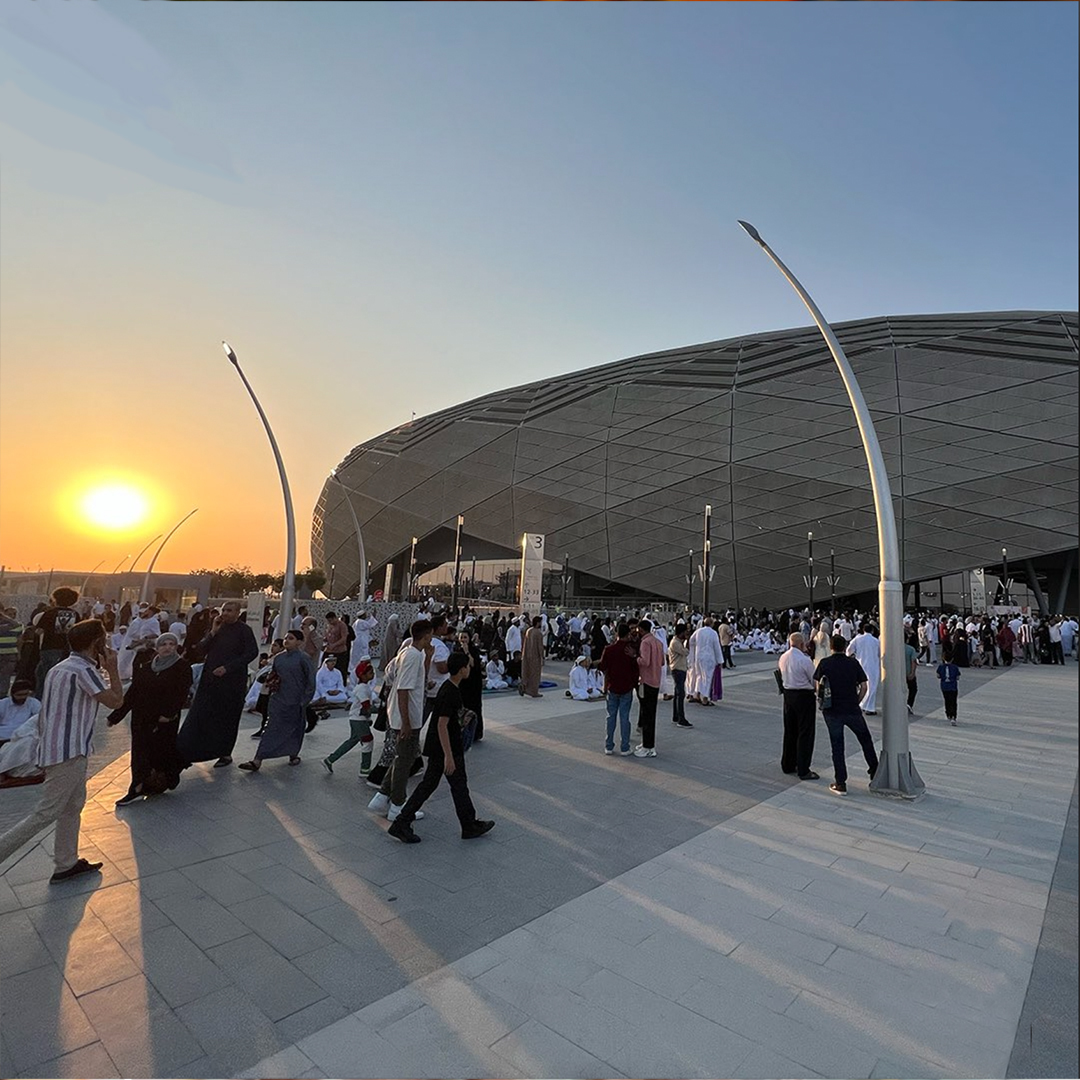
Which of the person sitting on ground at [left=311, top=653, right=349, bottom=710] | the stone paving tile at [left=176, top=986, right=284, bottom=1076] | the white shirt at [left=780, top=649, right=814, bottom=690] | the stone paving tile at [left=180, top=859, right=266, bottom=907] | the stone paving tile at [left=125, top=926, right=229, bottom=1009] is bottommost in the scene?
the stone paving tile at [left=180, top=859, right=266, bottom=907]

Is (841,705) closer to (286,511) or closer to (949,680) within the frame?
(949,680)

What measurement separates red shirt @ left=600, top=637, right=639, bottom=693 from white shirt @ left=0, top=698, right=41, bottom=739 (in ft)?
22.0

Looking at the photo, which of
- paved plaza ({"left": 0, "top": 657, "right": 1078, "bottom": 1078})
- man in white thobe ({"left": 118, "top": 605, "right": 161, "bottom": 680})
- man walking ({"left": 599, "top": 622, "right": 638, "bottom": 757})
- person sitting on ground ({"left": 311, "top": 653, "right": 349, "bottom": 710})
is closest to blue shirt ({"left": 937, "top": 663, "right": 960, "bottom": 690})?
paved plaza ({"left": 0, "top": 657, "right": 1078, "bottom": 1078})

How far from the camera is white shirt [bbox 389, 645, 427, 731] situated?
5.38 meters

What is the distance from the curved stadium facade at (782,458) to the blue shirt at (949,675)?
2373 centimetres

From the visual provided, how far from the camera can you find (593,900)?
13.2ft

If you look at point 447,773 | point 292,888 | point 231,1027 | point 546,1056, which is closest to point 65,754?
point 292,888

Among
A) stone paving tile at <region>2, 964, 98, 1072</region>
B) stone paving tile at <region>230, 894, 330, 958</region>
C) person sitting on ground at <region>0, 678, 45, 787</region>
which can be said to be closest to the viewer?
stone paving tile at <region>2, 964, 98, 1072</region>

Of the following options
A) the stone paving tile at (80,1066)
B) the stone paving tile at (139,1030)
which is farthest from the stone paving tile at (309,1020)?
the stone paving tile at (80,1066)

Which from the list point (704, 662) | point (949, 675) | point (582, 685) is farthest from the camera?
point (582, 685)

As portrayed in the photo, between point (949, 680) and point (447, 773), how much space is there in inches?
361

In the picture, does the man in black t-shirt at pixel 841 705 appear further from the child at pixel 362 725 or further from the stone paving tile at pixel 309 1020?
the stone paving tile at pixel 309 1020

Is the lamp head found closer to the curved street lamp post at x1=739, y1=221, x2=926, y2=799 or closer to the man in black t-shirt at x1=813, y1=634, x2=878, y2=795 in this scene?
the curved street lamp post at x1=739, y1=221, x2=926, y2=799

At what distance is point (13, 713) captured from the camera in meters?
7.31
